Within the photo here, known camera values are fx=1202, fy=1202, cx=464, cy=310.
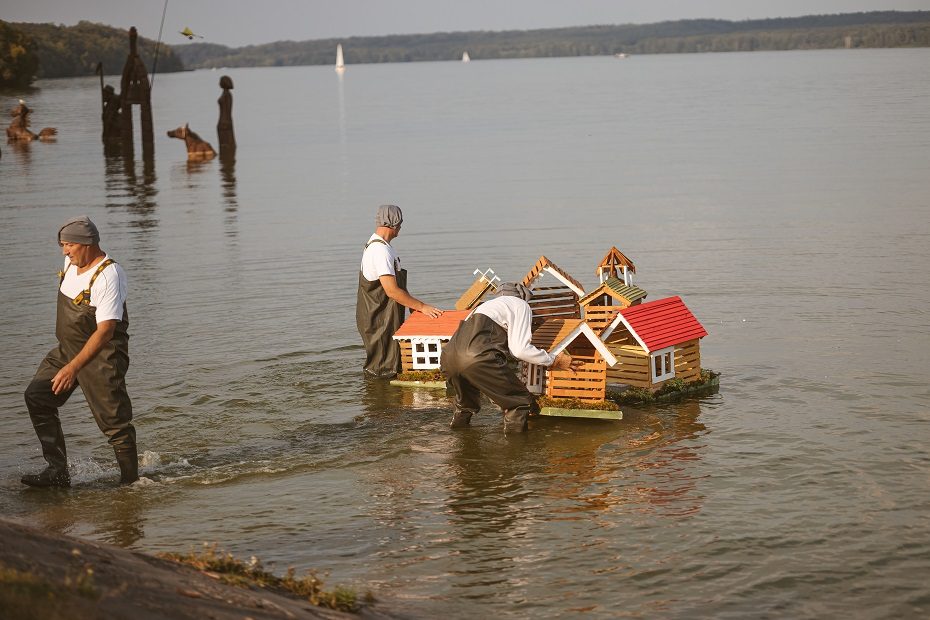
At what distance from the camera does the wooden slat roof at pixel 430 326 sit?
13.9 meters

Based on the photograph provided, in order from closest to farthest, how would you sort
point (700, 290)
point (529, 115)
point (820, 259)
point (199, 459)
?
1. point (199, 459)
2. point (700, 290)
3. point (820, 259)
4. point (529, 115)

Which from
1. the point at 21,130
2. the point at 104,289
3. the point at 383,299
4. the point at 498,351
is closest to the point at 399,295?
the point at 383,299

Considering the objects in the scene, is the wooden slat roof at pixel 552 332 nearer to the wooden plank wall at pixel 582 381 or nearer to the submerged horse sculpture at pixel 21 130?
the wooden plank wall at pixel 582 381

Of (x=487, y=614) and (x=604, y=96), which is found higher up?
(x=604, y=96)

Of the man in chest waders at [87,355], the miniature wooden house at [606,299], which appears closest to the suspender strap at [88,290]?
the man in chest waders at [87,355]

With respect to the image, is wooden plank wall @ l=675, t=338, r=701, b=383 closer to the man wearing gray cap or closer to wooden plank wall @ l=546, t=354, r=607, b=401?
wooden plank wall @ l=546, t=354, r=607, b=401

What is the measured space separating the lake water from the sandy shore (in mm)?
1523

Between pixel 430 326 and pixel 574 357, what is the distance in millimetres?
2037

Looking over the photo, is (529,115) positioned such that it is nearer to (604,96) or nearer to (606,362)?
(604,96)

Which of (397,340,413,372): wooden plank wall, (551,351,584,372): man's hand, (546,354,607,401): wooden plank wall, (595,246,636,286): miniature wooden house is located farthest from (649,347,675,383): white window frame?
(397,340,413,372): wooden plank wall

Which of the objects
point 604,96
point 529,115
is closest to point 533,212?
point 529,115

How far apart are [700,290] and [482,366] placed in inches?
305

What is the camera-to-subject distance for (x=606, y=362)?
41.5 feet

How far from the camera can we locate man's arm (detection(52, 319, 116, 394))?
991 cm
